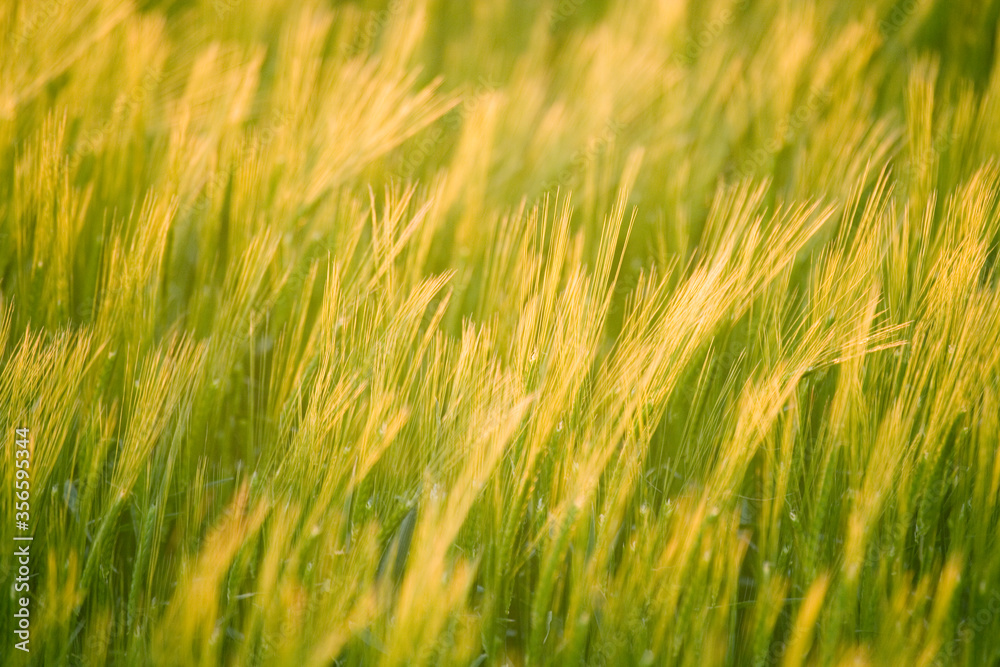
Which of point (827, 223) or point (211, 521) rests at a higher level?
point (827, 223)

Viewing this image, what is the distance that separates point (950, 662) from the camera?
2.02 ft

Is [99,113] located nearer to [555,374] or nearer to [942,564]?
[555,374]

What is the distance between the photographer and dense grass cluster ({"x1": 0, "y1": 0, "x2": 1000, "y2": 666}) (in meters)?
0.60

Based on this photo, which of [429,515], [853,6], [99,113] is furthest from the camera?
[853,6]

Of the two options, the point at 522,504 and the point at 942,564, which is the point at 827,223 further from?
the point at 522,504

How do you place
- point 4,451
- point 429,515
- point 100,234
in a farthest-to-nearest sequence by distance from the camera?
point 100,234 → point 4,451 → point 429,515

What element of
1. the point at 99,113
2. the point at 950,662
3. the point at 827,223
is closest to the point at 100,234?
the point at 99,113

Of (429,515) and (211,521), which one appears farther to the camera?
(211,521)

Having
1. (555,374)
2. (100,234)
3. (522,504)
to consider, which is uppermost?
(100,234)

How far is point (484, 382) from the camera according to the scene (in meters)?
0.67

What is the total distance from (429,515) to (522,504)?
106 millimetres

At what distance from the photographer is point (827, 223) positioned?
2.86 ft

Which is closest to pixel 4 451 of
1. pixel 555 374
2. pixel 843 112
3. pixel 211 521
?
pixel 211 521

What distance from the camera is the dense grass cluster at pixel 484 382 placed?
604 millimetres
